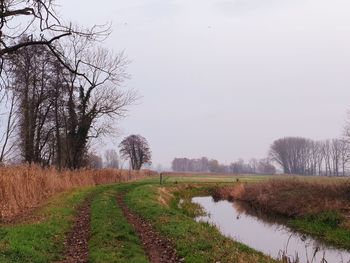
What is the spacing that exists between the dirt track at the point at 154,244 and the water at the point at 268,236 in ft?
10.9

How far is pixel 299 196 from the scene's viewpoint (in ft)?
101

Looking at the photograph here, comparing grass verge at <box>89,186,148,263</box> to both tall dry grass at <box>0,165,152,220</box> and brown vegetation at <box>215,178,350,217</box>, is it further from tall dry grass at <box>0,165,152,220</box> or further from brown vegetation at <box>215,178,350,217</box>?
→ brown vegetation at <box>215,178,350,217</box>

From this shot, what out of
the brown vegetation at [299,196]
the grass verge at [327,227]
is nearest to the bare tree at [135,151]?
the brown vegetation at [299,196]

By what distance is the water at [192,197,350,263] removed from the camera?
17.0 metres

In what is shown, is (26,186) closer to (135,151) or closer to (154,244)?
(154,244)

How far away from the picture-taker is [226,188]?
4725cm

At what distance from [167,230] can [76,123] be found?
32.4 m

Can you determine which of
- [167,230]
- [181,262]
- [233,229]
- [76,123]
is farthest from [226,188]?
[181,262]

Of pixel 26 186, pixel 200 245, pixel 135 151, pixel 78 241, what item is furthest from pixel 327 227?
pixel 135 151

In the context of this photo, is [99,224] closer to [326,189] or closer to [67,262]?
[67,262]

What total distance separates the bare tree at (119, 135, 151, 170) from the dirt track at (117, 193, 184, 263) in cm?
8425

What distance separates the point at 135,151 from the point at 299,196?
243 ft

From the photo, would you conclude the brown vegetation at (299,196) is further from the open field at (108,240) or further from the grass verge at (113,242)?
the grass verge at (113,242)

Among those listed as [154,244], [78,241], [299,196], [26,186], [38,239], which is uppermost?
[26,186]
